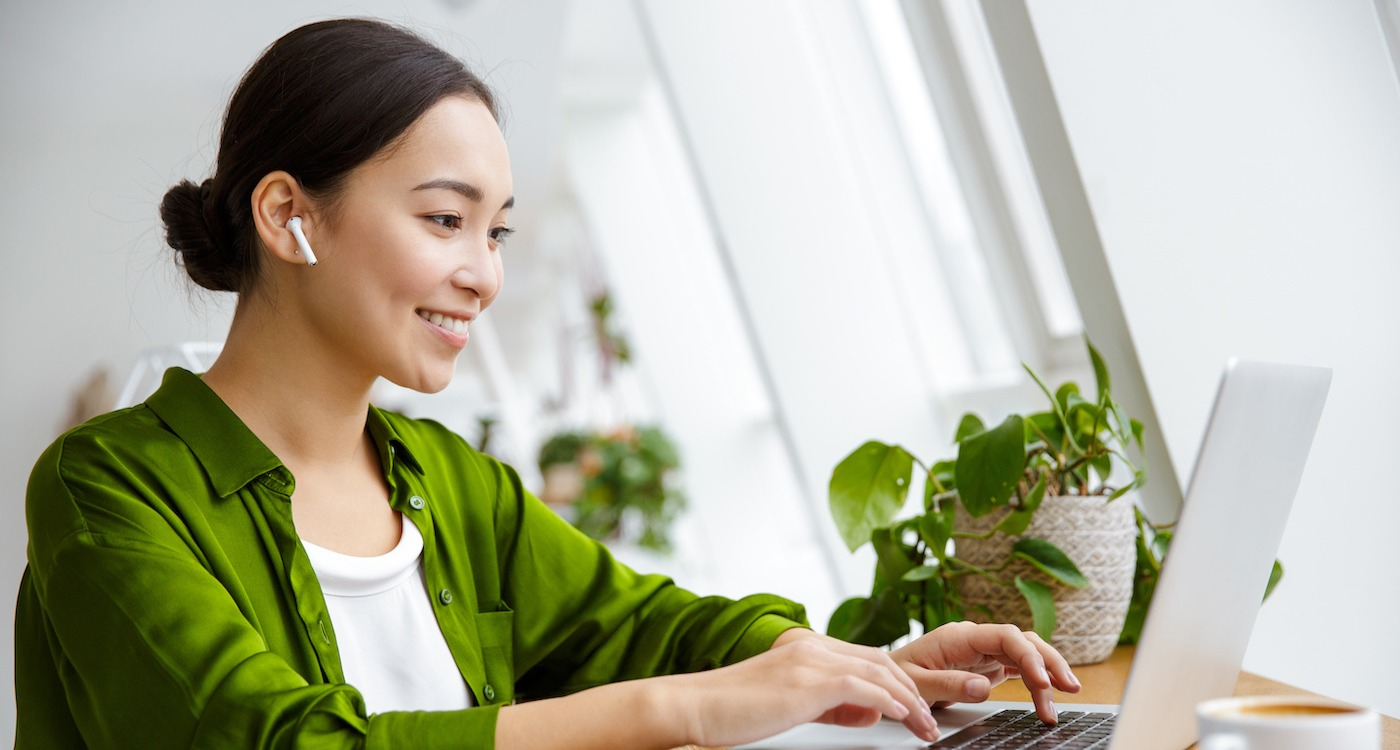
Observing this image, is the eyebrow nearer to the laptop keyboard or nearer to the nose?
the nose

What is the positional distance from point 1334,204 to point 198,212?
1360 millimetres

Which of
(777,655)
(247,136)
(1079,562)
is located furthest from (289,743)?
(1079,562)

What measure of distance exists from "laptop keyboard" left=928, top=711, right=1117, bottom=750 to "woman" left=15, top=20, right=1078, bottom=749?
0.08 feet

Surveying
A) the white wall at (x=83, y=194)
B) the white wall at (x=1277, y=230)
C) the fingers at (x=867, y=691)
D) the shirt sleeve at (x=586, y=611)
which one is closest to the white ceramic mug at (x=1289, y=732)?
the fingers at (x=867, y=691)

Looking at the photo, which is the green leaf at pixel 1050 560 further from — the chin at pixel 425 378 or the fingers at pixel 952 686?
the chin at pixel 425 378

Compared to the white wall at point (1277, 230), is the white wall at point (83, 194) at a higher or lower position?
higher

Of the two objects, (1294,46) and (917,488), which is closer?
(1294,46)

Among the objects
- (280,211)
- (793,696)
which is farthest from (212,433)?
(793,696)

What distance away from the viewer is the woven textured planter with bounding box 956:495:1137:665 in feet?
4.38

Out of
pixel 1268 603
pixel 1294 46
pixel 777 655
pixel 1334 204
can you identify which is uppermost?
pixel 1294 46

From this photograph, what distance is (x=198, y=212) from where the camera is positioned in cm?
117

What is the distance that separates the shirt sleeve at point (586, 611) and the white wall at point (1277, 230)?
747 mm

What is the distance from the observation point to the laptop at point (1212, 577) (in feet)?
2.13

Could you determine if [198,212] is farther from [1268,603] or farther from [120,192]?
[1268,603]
